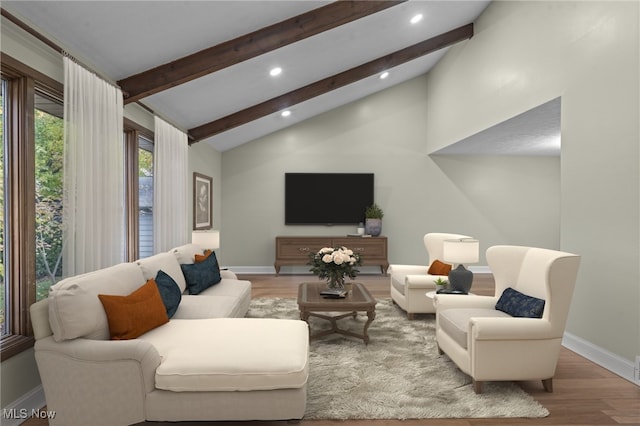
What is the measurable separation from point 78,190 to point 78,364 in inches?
52.7

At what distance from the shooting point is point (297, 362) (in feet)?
7.33

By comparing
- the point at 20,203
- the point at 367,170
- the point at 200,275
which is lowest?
the point at 200,275

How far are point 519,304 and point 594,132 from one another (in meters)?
1.67

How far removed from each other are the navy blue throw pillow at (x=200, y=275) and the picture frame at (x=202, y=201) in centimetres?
208

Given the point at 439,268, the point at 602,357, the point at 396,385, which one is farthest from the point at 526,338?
the point at 439,268

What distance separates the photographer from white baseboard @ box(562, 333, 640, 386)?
2.96 m

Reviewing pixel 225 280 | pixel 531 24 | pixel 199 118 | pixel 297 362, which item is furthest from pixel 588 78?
pixel 199 118

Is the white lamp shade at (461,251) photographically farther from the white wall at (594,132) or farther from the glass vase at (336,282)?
the glass vase at (336,282)

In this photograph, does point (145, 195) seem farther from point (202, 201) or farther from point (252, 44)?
point (252, 44)

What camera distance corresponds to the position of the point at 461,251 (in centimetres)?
394

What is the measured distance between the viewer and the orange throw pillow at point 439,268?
488 cm

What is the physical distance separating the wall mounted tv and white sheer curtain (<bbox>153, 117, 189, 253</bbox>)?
287 cm

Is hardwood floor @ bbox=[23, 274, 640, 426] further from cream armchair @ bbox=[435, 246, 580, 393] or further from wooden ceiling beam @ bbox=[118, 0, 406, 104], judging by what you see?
wooden ceiling beam @ bbox=[118, 0, 406, 104]

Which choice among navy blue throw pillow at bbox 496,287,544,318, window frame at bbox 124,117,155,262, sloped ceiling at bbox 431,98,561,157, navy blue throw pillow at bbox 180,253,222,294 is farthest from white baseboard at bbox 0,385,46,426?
sloped ceiling at bbox 431,98,561,157
